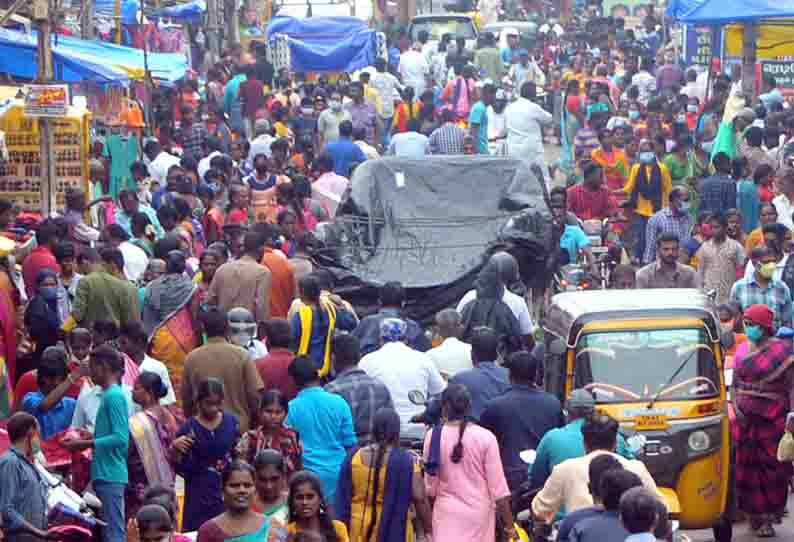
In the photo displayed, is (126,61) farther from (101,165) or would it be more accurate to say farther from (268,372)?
(268,372)

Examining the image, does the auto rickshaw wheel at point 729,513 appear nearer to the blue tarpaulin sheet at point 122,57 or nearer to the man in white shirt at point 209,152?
the man in white shirt at point 209,152

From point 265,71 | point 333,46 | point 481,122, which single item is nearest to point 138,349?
point 481,122

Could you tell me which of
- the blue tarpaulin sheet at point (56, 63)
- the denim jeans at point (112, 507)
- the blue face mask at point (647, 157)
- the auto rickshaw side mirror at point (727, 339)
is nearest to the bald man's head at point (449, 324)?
the auto rickshaw side mirror at point (727, 339)

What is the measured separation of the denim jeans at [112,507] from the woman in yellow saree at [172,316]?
101 inches

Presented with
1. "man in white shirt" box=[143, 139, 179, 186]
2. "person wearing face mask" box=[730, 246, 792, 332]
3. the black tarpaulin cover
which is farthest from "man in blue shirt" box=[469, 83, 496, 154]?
"person wearing face mask" box=[730, 246, 792, 332]

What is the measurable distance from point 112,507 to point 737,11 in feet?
53.0

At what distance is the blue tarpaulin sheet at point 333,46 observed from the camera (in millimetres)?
30797

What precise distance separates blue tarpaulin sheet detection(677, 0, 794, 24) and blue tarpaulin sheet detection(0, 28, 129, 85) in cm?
745

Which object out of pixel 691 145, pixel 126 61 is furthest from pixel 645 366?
pixel 126 61

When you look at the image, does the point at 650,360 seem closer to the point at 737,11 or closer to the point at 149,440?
the point at 149,440

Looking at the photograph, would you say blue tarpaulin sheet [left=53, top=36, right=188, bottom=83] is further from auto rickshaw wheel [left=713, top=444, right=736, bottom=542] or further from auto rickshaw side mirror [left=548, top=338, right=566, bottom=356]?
auto rickshaw wheel [left=713, top=444, right=736, bottom=542]

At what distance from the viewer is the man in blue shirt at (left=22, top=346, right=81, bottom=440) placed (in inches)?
431

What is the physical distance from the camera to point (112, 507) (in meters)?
10.3

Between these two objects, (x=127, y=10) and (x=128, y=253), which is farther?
(x=127, y=10)
